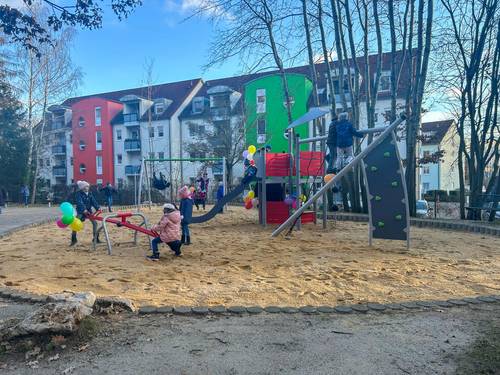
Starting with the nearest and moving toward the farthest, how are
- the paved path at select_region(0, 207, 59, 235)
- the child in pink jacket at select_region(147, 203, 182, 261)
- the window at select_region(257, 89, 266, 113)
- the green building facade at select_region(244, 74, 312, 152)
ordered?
the child in pink jacket at select_region(147, 203, 182, 261) → the paved path at select_region(0, 207, 59, 235) → the green building facade at select_region(244, 74, 312, 152) → the window at select_region(257, 89, 266, 113)

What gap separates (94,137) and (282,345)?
47513 millimetres

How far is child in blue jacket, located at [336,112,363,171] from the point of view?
942 cm

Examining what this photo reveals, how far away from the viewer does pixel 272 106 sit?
36875mm

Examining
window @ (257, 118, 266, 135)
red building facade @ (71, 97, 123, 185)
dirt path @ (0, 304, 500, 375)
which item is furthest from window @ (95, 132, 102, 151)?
dirt path @ (0, 304, 500, 375)

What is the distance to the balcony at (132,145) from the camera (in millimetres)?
43844

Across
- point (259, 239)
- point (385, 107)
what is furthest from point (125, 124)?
point (259, 239)

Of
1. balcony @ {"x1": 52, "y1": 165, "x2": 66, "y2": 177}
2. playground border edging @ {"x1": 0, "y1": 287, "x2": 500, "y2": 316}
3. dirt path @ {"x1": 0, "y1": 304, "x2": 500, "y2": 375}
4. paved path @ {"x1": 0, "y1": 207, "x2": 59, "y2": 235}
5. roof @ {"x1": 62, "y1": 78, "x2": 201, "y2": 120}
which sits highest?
roof @ {"x1": 62, "y1": 78, "x2": 201, "y2": 120}

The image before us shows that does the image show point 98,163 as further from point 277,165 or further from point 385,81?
point 277,165

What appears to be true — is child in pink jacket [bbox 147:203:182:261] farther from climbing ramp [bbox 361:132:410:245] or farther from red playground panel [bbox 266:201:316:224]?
red playground panel [bbox 266:201:316:224]

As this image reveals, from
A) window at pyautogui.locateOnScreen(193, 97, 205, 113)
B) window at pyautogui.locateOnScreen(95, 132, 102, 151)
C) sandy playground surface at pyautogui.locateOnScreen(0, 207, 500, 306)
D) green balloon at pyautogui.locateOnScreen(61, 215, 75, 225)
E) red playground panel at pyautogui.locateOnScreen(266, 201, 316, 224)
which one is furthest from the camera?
window at pyautogui.locateOnScreen(95, 132, 102, 151)

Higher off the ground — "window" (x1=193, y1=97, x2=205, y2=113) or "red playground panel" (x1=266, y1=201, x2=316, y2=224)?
"window" (x1=193, y1=97, x2=205, y2=113)

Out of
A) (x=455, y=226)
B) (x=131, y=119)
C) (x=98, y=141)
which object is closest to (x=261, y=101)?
(x=131, y=119)

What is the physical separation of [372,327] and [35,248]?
7694 mm

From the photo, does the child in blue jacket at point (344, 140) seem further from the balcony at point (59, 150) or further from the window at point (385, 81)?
the balcony at point (59, 150)
